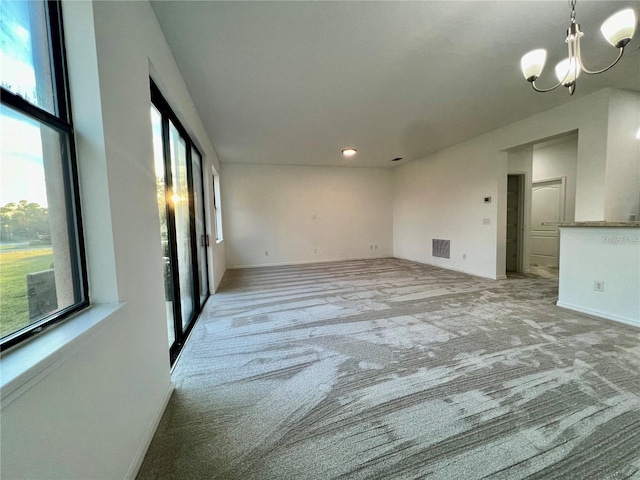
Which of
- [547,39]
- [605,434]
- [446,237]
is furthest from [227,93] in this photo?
[446,237]

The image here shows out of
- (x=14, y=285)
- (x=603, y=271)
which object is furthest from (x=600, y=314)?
(x=14, y=285)

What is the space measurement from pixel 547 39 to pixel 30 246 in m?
3.71

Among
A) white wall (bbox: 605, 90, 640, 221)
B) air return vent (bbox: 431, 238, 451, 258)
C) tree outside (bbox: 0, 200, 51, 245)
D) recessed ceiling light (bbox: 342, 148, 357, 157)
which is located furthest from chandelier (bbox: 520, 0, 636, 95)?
air return vent (bbox: 431, 238, 451, 258)

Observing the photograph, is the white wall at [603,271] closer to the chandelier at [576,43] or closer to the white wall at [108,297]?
the chandelier at [576,43]

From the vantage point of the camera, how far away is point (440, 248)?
579 cm

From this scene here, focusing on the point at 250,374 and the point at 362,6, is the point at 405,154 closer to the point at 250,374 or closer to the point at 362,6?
the point at 362,6

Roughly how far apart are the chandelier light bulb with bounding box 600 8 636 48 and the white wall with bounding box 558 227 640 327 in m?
1.99

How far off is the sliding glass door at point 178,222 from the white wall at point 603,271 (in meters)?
4.44

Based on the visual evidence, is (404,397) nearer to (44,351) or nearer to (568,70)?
(44,351)

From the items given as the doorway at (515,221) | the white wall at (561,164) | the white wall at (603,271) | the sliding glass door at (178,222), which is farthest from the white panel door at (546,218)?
the sliding glass door at (178,222)

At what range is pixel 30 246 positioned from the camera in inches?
33.6

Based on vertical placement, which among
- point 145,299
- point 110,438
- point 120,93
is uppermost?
point 120,93

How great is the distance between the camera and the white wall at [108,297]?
702mm

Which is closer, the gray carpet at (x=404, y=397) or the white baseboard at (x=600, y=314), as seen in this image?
the gray carpet at (x=404, y=397)
